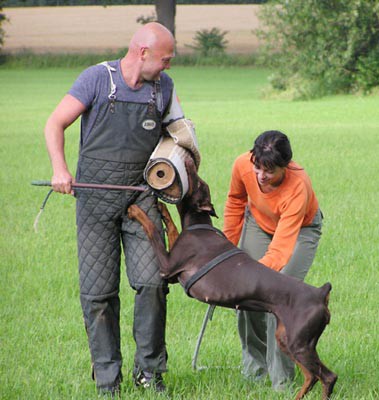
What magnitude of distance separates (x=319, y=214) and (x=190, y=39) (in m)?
66.6

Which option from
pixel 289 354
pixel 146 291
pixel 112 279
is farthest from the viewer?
pixel 112 279

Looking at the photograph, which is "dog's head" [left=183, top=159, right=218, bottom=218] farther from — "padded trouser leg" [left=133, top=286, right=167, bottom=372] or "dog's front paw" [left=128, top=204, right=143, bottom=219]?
"padded trouser leg" [left=133, top=286, right=167, bottom=372]

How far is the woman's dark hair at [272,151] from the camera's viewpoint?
5.60 m

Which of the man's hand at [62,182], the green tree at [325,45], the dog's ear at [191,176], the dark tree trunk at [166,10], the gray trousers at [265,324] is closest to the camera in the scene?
the man's hand at [62,182]

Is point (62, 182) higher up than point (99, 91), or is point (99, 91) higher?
point (99, 91)

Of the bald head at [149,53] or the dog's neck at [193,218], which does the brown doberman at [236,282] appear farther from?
the bald head at [149,53]

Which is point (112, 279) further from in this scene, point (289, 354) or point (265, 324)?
point (289, 354)

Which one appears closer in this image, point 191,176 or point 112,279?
point 191,176

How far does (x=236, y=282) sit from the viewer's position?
17.5ft

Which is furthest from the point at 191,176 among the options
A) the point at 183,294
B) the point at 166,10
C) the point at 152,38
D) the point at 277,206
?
the point at 166,10

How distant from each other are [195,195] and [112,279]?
75cm

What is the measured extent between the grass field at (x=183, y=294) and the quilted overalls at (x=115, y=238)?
291 mm

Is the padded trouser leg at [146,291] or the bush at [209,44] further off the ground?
the padded trouser leg at [146,291]

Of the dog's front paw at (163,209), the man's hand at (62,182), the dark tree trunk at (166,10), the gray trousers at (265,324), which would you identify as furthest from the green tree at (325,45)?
the man's hand at (62,182)
